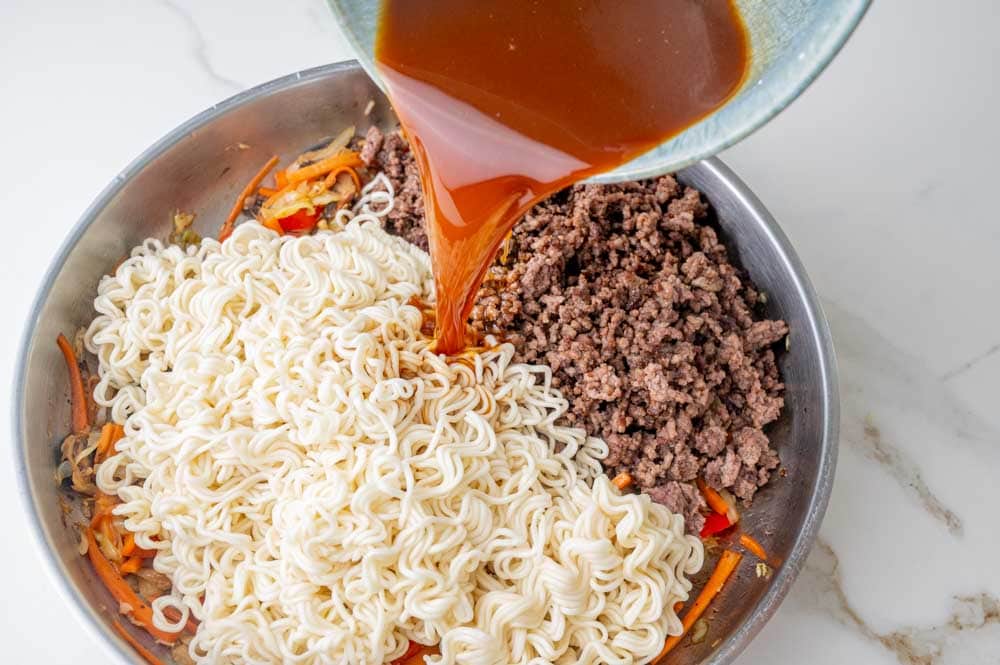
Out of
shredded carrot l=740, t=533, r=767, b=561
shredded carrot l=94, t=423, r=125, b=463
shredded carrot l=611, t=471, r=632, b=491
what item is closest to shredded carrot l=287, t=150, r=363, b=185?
shredded carrot l=94, t=423, r=125, b=463

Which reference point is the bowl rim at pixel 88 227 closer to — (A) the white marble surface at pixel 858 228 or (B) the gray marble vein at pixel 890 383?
(A) the white marble surface at pixel 858 228

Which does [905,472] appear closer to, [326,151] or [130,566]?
[326,151]

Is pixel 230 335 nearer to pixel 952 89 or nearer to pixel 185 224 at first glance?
pixel 185 224

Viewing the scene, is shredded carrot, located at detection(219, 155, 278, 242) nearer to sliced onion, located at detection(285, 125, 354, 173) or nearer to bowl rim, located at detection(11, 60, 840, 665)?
sliced onion, located at detection(285, 125, 354, 173)

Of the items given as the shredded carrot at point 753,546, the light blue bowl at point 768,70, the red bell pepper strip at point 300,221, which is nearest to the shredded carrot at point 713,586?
the shredded carrot at point 753,546

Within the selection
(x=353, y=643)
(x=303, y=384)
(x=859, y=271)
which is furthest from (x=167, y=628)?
(x=859, y=271)
